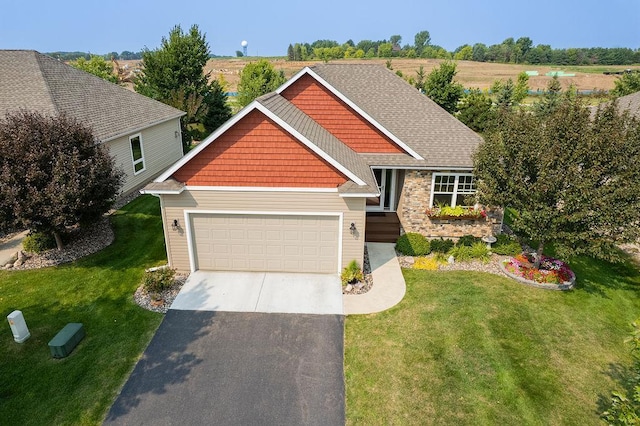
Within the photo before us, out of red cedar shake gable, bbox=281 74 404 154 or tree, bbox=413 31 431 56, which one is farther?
tree, bbox=413 31 431 56

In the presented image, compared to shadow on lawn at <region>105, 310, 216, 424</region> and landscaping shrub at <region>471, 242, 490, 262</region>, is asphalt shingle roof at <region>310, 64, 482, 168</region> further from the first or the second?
shadow on lawn at <region>105, 310, 216, 424</region>

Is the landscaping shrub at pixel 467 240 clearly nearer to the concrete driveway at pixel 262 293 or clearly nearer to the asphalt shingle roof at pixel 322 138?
the asphalt shingle roof at pixel 322 138

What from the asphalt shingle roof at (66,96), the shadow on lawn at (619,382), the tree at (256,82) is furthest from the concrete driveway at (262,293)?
the tree at (256,82)

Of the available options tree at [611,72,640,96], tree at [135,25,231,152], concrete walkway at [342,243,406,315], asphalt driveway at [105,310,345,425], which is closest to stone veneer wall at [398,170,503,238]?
concrete walkway at [342,243,406,315]

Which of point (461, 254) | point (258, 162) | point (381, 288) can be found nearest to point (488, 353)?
point (381, 288)

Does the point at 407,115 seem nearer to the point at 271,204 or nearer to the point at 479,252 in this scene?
the point at 479,252

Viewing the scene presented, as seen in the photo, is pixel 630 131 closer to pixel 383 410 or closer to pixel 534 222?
pixel 534 222

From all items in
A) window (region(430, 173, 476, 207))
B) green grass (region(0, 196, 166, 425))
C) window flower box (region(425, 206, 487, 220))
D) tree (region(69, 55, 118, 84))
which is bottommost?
green grass (region(0, 196, 166, 425))

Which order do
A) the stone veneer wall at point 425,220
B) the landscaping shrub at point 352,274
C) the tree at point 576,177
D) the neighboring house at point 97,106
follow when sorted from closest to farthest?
the tree at point 576,177 < the landscaping shrub at point 352,274 < the stone veneer wall at point 425,220 < the neighboring house at point 97,106
